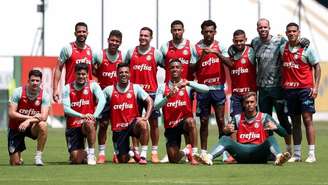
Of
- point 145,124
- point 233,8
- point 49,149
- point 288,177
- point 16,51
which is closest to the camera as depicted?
point 288,177

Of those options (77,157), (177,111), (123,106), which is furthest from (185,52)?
(77,157)

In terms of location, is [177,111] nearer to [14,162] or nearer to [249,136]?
[249,136]

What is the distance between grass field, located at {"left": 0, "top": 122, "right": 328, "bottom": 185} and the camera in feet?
42.8

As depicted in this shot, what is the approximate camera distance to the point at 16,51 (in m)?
37.8

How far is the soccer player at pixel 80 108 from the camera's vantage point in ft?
53.3

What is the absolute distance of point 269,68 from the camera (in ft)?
55.0

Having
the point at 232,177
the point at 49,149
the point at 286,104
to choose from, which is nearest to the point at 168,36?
the point at 49,149

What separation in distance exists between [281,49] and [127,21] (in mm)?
22561

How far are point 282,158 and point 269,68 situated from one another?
2135 millimetres

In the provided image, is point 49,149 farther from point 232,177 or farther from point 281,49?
point 232,177

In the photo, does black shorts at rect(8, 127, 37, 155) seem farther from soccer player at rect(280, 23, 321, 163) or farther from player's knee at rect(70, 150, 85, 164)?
soccer player at rect(280, 23, 321, 163)

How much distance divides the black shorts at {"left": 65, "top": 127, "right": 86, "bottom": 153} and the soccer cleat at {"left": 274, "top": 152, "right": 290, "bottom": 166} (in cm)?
299

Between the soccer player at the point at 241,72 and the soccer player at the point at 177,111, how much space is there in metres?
0.58

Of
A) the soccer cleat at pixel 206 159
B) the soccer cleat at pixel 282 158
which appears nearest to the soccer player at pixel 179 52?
the soccer cleat at pixel 206 159
